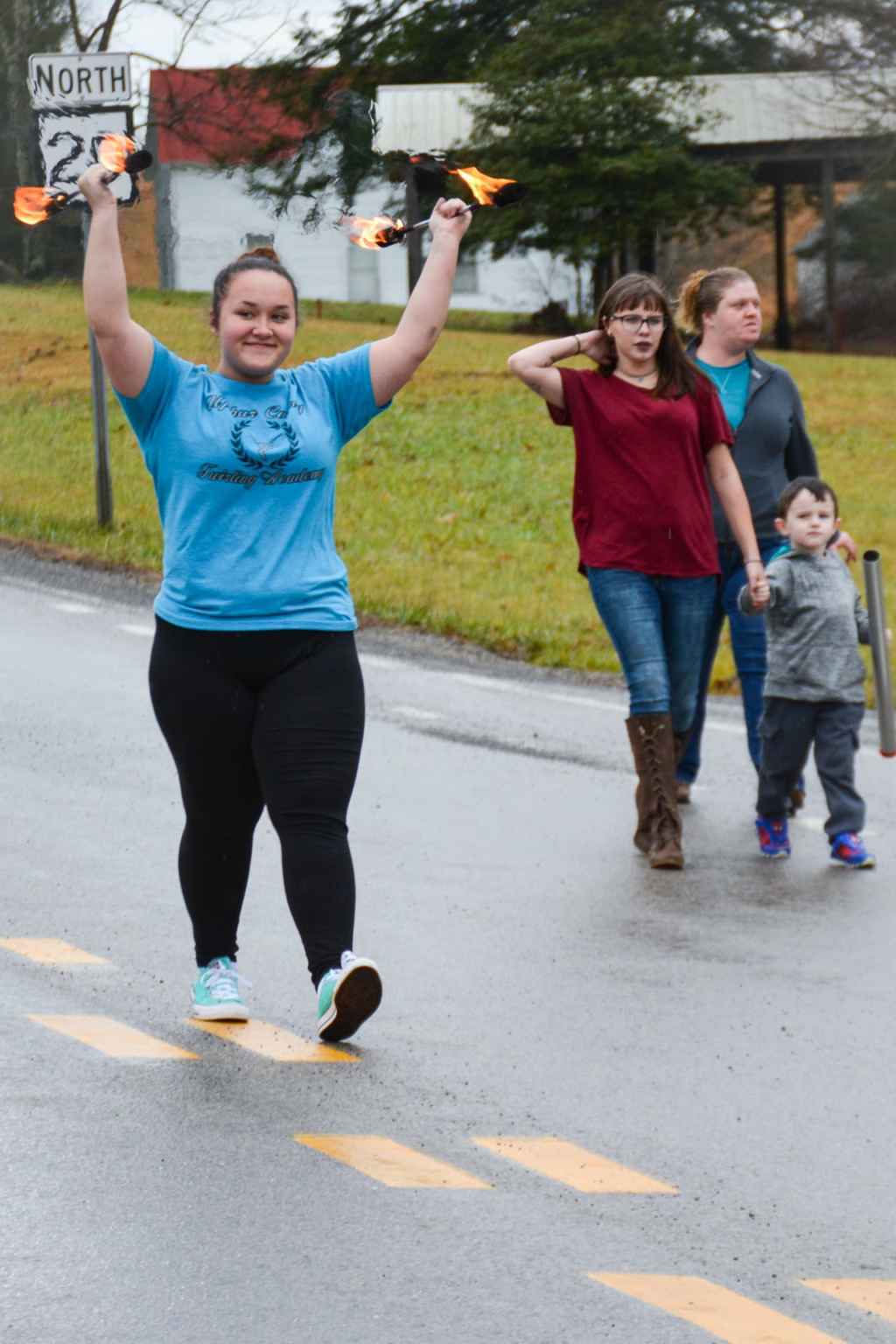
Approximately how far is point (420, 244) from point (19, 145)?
815 cm

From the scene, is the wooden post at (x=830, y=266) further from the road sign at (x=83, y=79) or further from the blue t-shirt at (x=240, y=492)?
the blue t-shirt at (x=240, y=492)

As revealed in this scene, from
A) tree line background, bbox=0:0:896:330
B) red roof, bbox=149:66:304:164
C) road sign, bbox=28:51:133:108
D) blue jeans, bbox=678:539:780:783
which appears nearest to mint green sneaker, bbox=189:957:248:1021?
blue jeans, bbox=678:539:780:783

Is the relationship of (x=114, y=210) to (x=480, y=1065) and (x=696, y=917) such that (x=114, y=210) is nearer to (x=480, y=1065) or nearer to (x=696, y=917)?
(x=480, y=1065)

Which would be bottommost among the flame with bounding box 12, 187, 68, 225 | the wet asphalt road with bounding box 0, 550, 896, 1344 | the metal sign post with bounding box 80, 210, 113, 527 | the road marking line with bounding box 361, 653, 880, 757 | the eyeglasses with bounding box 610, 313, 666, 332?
the road marking line with bounding box 361, 653, 880, 757

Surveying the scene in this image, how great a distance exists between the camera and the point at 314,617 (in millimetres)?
5910

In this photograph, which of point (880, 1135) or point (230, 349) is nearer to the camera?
point (880, 1135)

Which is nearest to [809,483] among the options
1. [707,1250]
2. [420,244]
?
[707,1250]

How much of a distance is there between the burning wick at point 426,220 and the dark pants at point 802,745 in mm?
3374

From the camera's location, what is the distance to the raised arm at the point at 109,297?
18.6ft

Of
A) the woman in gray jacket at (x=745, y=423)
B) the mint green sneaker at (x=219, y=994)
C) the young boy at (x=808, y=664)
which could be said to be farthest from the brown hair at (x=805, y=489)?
the mint green sneaker at (x=219, y=994)

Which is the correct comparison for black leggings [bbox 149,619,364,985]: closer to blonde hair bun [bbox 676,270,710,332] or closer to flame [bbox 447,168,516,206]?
flame [bbox 447,168,516,206]

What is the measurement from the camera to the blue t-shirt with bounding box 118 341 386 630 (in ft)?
19.2

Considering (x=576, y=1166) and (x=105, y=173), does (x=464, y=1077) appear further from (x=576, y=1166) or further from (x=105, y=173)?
(x=105, y=173)

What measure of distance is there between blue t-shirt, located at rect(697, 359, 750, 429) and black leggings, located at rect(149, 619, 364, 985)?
12.2 ft
